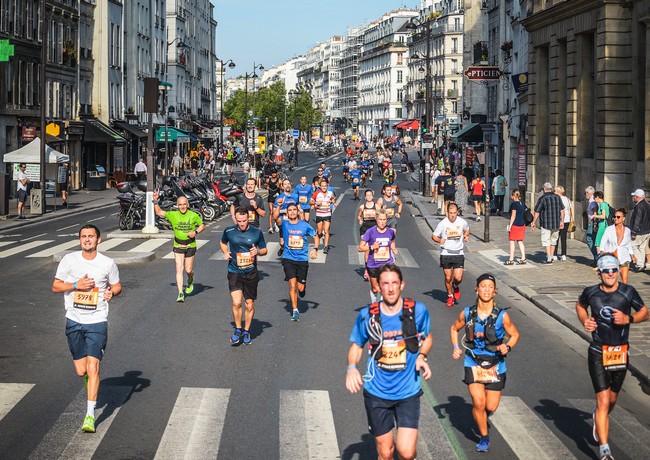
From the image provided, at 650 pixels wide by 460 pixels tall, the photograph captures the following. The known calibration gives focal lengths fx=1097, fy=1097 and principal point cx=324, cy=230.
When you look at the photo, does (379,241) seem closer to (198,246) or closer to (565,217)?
(565,217)

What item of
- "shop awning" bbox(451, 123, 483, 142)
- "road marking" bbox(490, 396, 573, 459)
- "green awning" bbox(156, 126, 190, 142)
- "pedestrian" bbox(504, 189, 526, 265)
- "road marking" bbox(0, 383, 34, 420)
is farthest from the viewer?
"green awning" bbox(156, 126, 190, 142)

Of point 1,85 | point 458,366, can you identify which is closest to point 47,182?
point 1,85

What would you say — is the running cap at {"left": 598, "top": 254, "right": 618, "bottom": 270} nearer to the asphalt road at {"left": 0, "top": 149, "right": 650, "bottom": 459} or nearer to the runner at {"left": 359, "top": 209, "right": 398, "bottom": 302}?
the asphalt road at {"left": 0, "top": 149, "right": 650, "bottom": 459}

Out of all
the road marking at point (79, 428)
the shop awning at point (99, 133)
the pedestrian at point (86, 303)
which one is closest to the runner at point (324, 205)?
the road marking at point (79, 428)

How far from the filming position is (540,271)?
77.4 feet

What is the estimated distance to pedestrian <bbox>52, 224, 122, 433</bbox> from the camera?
34.0ft

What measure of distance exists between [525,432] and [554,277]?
491 inches

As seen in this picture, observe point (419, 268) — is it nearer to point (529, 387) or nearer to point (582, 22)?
point (582, 22)

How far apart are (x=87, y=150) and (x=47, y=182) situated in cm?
1382

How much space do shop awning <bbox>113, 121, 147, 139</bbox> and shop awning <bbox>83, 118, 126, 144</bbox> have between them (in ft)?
15.7

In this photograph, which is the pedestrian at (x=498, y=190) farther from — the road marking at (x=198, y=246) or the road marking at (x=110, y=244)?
the road marking at (x=110, y=244)

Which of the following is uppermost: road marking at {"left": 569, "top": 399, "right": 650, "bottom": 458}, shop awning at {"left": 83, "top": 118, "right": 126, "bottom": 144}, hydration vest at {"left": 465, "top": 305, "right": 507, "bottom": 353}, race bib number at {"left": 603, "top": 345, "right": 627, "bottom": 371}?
shop awning at {"left": 83, "top": 118, "right": 126, "bottom": 144}

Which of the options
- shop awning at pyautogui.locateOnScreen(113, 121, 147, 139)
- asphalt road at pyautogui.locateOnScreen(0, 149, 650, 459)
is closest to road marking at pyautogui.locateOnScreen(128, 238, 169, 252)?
asphalt road at pyautogui.locateOnScreen(0, 149, 650, 459)

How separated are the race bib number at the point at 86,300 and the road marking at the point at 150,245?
1622 cm
